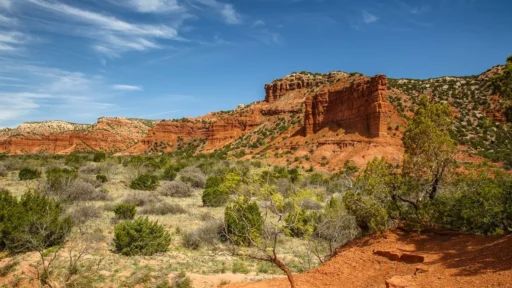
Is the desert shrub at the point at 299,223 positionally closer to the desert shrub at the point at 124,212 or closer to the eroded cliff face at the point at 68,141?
the desert shrub at the point at 124,212

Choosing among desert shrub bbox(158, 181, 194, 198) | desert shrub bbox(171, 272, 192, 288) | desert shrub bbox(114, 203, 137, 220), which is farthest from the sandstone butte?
desert shrub bbox(114, 203, 137, 220)

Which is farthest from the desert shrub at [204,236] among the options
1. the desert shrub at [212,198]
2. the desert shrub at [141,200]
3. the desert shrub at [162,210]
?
the desert shrub at [141,200]

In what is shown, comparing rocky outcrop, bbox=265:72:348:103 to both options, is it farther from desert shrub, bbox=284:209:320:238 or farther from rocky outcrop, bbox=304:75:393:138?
desert shrub, bbox=284:209:320:238

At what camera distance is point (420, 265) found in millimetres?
6977

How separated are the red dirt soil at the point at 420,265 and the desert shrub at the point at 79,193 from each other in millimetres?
15421

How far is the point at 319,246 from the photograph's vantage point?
530 inches

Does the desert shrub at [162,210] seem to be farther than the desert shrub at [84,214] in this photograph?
Yes

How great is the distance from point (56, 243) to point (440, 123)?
42.7 feet

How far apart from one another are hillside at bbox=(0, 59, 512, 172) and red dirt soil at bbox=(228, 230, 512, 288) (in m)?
3.91

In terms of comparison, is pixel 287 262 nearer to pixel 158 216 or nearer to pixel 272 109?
pixel 158 216

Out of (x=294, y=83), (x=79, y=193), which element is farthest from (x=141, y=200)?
(x=294, y=83)

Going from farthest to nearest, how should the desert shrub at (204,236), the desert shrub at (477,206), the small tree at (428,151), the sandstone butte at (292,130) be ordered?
the sandstone butte at (292,130)
the desert shrub at (204,236)
the small tree at (428,151)
the desert shrub at (477,206)

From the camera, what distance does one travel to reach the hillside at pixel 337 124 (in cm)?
4162

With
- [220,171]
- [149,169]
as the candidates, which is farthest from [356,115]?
[149,169]
